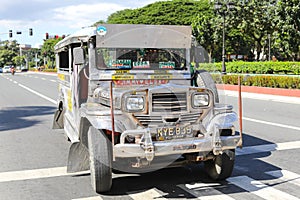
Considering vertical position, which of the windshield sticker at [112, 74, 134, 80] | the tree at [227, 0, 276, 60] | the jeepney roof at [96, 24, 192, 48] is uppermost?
the tree at [227, 0, 276, 60]

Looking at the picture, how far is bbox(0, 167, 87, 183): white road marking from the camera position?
20.6ft

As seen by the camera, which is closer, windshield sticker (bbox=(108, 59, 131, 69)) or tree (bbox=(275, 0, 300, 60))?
windshield sticker (bbox=(108, 59, 131, 69))

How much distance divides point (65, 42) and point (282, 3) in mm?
23150

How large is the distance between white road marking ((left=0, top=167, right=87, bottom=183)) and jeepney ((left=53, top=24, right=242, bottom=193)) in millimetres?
543

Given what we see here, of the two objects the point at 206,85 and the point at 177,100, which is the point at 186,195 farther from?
the point at 206,85

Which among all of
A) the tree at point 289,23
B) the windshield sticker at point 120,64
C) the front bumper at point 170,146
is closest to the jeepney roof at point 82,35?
the windshield sticker at point 120,64

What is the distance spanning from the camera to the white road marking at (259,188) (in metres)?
5.15

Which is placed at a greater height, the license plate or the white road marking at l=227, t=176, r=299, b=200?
the license plate

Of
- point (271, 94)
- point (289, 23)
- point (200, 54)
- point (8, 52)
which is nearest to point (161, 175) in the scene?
point (200, 54)

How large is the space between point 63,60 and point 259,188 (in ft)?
15.8

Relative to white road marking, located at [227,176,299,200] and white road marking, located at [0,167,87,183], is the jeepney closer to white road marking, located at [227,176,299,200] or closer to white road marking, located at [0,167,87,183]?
white road marking, located at [227,176,299,200]

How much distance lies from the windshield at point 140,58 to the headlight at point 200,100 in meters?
1.43

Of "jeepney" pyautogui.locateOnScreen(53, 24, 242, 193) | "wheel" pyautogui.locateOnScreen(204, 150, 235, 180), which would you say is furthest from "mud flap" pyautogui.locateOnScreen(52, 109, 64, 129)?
"wheel" pyautogui.locateOnScreen(204, 150, 235, 180)

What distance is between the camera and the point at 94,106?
219 inches
